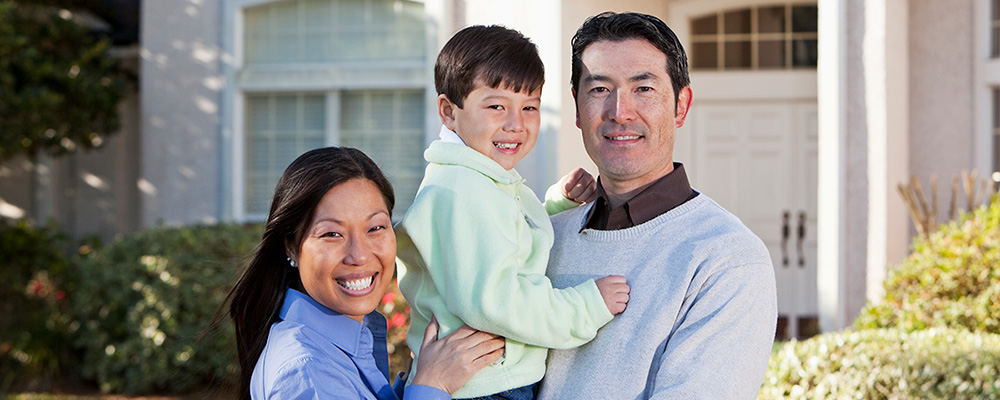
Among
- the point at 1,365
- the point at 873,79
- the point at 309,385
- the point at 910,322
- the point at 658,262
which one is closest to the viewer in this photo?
the point at 309,385

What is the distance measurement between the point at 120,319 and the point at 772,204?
5590mm

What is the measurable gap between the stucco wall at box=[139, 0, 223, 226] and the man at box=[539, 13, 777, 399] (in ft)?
22.3

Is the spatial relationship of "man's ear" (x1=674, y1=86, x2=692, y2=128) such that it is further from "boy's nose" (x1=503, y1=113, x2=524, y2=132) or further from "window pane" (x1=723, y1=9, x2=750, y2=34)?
"window pane" (x1=723, y1=9, x2=750, y2=34)

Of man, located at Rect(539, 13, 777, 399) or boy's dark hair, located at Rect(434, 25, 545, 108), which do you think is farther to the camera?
boy's dark hair, located at Rect(434, 25, 545, 108)

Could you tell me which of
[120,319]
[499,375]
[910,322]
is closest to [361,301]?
[499,375]

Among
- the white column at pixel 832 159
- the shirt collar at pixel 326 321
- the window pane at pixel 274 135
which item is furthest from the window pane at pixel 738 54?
the shirt collar at pixel 326 321

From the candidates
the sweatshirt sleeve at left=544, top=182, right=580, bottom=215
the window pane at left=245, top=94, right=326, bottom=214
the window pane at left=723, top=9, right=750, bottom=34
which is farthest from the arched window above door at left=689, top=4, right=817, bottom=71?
the sweatshirt sleeve at left=544, top=182, right=580, bottom=215

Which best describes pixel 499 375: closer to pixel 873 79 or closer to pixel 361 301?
pixel 361 301

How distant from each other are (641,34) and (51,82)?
295 inches

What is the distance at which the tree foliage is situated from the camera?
320 inches

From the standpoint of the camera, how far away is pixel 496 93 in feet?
8.86

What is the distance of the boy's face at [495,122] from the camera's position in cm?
270

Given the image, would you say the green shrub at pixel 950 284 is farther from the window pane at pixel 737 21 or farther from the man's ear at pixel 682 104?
the man's ear at pixel 682 104

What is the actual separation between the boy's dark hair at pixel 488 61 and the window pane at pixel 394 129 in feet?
19.4
